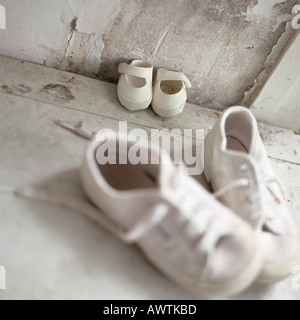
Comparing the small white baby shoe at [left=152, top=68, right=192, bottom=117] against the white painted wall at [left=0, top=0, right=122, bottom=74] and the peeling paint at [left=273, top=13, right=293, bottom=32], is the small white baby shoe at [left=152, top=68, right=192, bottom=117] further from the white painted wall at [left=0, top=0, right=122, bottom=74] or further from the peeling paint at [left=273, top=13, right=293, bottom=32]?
the peeling paint at [left=273, top=13, right=293, bottom=32]

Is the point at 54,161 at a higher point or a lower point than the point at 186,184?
lower

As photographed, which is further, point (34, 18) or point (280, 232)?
point (34, 18)

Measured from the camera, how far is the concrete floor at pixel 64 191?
2.40 ft

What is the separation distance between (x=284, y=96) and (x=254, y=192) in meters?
0.58

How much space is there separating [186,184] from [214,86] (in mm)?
629

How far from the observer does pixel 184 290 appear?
2.53 feet

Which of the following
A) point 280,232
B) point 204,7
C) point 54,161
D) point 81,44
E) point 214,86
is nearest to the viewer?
point 280,232

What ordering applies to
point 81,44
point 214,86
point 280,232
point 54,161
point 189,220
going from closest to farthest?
point 189,220 → point 280,232 → point 54,161 → point 81,44 → point 214,86

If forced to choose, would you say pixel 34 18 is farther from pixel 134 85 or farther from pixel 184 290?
pixel 184 290

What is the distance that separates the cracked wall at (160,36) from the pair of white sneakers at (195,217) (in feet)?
1.24

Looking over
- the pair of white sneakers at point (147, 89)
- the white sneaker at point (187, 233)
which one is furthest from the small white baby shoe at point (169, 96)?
the white sneaker at point (187, 233)

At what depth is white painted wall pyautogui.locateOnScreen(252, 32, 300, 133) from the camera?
1.11m

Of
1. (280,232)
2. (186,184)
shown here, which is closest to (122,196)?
(186,184)

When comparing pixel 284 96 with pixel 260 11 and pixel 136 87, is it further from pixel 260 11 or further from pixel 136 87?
pixel 136 87
